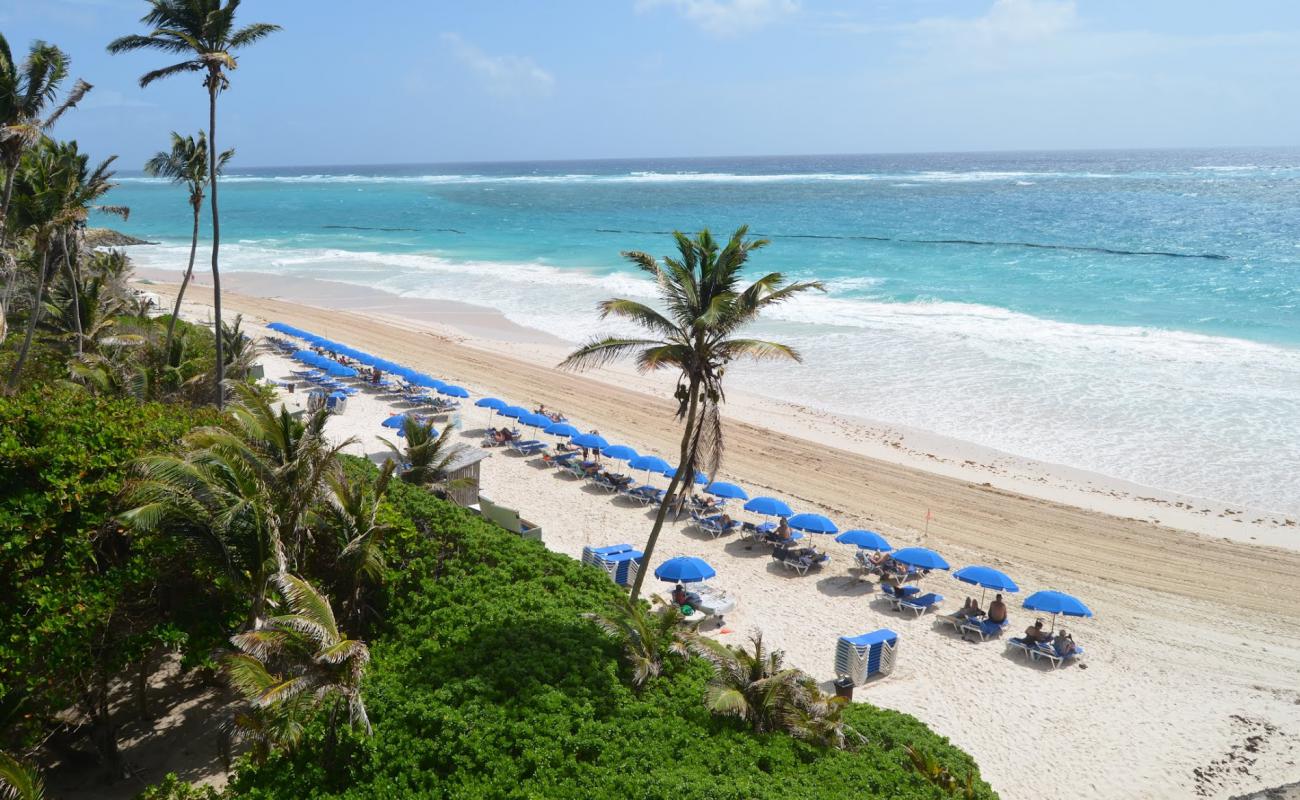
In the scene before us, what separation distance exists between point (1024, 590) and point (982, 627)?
6.39 feet

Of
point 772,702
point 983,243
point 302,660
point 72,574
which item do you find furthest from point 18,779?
point 983,243

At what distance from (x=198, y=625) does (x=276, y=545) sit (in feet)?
4.11

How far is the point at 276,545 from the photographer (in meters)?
7.74

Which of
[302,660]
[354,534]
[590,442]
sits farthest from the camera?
[590,442]

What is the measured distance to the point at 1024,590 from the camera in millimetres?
14938

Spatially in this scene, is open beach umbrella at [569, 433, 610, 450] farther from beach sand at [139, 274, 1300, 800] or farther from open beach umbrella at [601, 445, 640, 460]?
beach sand at [139, 274, 1300, 800]

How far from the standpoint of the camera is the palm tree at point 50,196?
1398cm

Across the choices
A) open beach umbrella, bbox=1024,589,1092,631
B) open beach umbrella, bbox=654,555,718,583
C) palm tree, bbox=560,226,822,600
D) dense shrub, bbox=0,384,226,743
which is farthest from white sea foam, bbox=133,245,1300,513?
dense shrub, bbox=0,384,226,743

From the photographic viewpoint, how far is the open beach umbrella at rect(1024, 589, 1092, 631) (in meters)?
13.2

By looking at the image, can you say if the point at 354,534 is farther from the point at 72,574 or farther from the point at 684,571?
the point at 684,571

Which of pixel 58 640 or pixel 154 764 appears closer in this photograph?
pixel 58 640

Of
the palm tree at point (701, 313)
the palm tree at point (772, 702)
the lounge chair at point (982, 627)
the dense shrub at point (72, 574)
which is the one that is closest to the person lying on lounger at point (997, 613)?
the lounge chair at point (982, 627)

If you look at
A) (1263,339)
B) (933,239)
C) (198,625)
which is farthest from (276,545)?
(933,239)

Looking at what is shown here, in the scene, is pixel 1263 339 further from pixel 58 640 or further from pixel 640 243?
pixel 640 243
